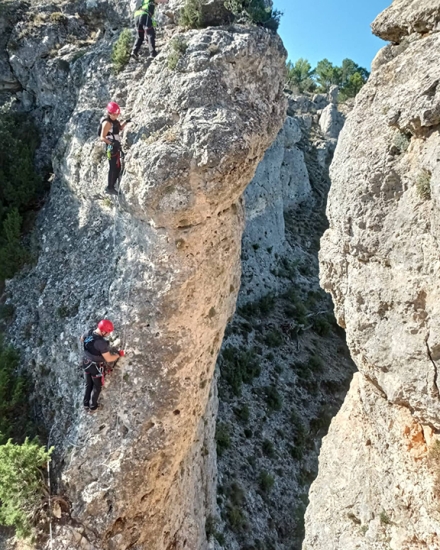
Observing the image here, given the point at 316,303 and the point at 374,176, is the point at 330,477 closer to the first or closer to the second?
the point at 374,176

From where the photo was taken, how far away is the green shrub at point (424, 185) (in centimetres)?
641

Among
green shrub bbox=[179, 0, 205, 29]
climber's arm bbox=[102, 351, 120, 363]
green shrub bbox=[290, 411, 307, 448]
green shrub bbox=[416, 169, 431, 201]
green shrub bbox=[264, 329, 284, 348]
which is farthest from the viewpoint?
green shrub bbox=[264, 329, 284, 348]

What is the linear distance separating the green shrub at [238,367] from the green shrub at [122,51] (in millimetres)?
13270

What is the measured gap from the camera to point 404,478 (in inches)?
284

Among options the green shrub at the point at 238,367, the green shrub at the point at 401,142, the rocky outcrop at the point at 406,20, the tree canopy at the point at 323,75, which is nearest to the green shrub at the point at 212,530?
the green shrub at the point at 238,367

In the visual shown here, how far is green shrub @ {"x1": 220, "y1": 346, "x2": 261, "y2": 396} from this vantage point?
67.7 ft

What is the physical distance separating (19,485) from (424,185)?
→ 971 cm

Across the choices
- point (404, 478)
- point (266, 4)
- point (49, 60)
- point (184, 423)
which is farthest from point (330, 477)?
point (49, 60)

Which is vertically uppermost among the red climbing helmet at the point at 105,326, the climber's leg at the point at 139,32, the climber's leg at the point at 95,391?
the climber's leg at the point at 139,32

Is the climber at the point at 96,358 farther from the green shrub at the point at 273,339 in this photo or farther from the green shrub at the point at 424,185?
the green shrub at the point at 273,339

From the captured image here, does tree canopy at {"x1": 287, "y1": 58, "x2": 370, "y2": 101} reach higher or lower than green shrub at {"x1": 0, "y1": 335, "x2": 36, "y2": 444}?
higher

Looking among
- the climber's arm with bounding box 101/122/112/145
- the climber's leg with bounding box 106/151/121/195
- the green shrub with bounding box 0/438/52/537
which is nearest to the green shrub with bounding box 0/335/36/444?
the green shrub with bounding box 0/438/52/537

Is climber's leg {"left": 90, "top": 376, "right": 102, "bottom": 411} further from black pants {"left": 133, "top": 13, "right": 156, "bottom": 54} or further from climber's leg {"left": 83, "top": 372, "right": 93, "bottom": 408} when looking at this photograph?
black pants {"left": 133, "top": 13, "right": 156, "bottom": 54}

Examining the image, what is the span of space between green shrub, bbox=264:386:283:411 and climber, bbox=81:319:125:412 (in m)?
12.2
